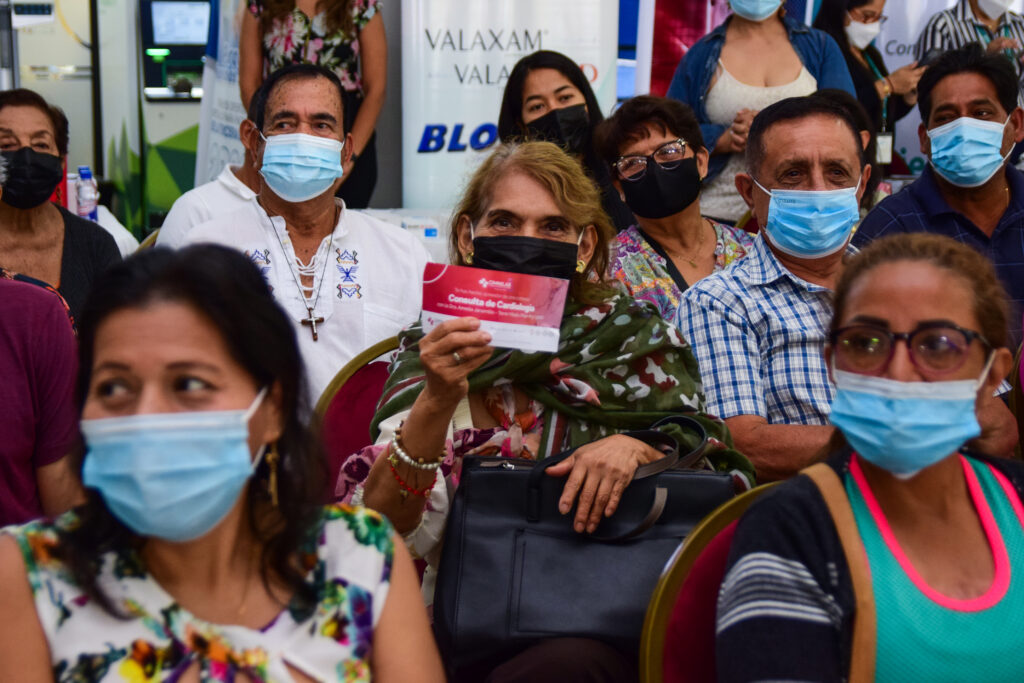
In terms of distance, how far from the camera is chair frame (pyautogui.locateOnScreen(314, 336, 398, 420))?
2.83 metres

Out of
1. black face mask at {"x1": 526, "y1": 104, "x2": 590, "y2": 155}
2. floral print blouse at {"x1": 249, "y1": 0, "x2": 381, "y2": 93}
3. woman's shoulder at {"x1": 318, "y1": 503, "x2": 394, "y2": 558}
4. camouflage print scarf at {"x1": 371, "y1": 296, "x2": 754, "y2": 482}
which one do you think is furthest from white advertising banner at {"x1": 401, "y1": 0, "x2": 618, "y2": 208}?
woman's shoulder at {"x1": 318, "y1": 503, "x2": 394, "y2": 558}

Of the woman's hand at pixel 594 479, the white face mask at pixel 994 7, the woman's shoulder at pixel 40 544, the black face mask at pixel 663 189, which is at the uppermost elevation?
the white face mask at pixel 994 7

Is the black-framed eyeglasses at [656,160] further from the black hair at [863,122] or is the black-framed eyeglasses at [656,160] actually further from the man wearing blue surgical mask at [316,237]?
the man wearing blue surgical mask at [316,237]

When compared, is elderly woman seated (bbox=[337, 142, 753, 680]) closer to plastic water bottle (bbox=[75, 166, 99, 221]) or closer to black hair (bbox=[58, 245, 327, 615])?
black hair (bbox=[58, 245, 327, 615])

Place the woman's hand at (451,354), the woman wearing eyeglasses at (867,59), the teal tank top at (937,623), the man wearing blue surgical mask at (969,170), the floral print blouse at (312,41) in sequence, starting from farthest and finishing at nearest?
1. the woman wearing eyeglasses at (867,59)
2. the floral print blouse at (312,41)
3. the man wearing blue surgical mask at (969,170)
4. the woman's hand at (451,354)
5. the teal tank top at (937,623)

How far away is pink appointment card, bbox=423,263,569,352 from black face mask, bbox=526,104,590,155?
2.63 meters

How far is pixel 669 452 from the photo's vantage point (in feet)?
8.34

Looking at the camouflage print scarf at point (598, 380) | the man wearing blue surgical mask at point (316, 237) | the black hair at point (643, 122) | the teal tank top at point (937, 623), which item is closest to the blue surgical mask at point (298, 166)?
the man wearing blue surgical mask at point (316, 237)

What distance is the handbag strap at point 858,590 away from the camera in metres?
1.72

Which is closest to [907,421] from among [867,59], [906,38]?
[867,59]

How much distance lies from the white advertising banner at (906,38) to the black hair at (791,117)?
133 inches

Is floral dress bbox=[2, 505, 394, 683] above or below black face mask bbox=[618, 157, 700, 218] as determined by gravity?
below

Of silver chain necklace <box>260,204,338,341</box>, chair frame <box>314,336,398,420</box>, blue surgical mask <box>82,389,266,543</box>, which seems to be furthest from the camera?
silver chain necklace <box>260,204,338,341</box>

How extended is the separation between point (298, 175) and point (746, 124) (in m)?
2.00
